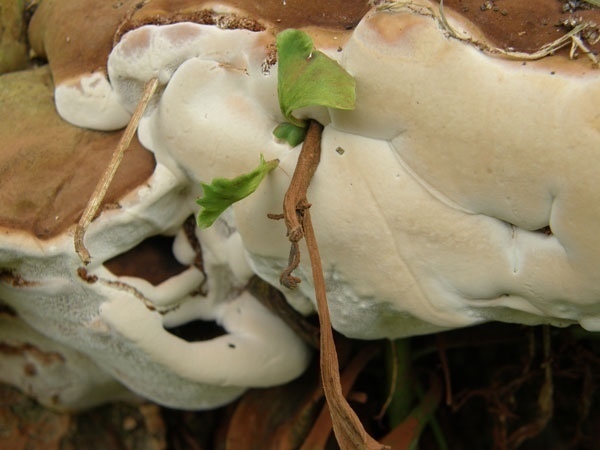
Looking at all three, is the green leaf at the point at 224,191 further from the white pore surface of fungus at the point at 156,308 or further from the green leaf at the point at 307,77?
the white pore surface of fungus at the point at 156,308

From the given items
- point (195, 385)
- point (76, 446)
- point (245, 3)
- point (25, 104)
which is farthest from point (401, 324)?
point (76, 446)

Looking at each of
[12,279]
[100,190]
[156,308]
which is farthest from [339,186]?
[12,279]

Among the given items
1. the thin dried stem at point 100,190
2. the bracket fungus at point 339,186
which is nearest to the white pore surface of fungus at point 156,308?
the bracket fungus at point 339,186

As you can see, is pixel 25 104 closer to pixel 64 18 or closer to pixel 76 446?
pixel 64 18

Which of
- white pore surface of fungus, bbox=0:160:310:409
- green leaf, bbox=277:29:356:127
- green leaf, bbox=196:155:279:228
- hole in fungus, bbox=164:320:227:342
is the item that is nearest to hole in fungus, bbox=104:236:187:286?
white pore surface of fungus, bbox=0:160:310:409

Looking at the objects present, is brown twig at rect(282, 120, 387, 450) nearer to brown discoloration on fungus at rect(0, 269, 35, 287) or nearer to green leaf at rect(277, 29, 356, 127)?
green leaf at rect(277, 29, 356, 127)
